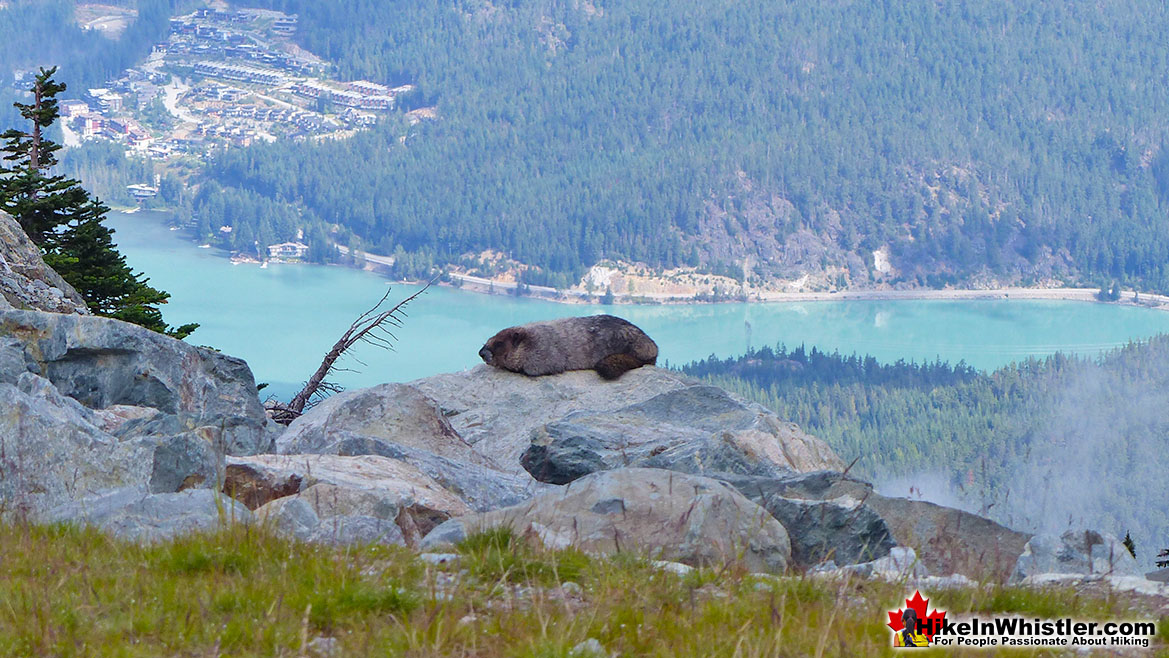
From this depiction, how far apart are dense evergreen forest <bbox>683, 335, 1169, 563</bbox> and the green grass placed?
135 metres

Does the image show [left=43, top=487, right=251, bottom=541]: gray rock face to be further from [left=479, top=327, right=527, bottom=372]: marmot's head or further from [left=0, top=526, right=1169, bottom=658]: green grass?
[left=479, top=327, right=527, bottom=372]: marmot's head

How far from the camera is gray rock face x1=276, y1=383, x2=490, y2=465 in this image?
11328 mm

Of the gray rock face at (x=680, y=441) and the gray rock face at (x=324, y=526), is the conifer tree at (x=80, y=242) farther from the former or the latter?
the gray rock face at (x=324, y=526)

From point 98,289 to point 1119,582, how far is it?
17361mm

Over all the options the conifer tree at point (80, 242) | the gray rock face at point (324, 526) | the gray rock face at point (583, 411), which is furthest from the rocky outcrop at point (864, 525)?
the conifer tree at point (80, 242)

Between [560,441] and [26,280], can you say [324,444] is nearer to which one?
[560,441]

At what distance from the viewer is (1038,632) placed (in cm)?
447

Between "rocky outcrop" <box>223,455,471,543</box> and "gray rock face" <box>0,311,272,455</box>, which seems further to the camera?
"gray rock face" <box>0,311,272,455</box>

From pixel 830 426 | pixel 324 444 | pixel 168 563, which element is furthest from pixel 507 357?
pixel 830 426

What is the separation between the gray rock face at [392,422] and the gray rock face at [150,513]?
15.1ft

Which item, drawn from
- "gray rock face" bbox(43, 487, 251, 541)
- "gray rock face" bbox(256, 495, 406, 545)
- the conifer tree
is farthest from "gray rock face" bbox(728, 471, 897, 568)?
the conifer tree

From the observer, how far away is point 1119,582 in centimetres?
552

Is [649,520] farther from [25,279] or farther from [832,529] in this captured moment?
[25,279]

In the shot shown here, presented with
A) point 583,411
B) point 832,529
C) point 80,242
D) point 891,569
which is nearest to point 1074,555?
point 832,529
